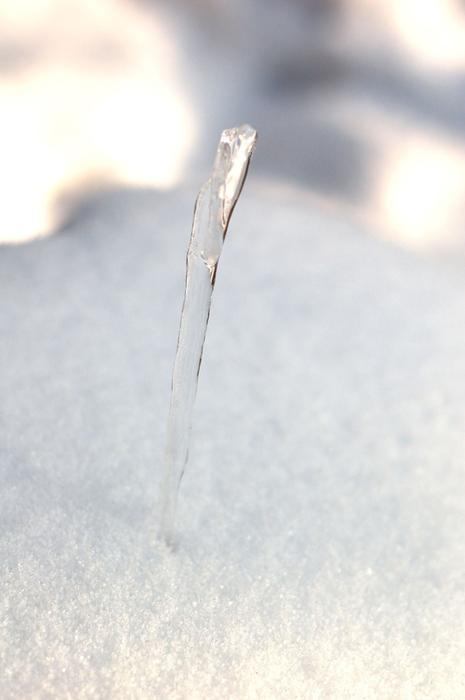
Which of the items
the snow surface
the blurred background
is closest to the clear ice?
the snow surface

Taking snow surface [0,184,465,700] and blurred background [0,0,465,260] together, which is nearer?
snow surface [0,184,465,700]

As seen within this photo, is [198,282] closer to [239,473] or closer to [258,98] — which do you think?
[239,473]

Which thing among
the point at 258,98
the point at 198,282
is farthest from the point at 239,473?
the point at 258,98

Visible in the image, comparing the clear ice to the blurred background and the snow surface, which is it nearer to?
the snow surface

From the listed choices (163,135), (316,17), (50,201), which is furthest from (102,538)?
(316,17)

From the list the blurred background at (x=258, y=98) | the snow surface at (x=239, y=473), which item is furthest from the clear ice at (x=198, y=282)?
the blurred background at (x=258, y=98)
